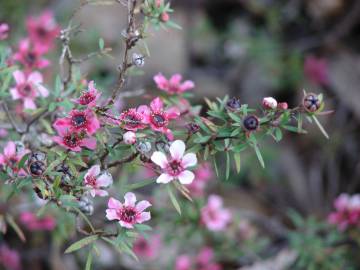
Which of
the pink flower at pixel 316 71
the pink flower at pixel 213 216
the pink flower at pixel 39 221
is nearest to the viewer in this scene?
the pink flower at pixel 213 216

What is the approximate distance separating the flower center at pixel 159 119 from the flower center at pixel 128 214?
0.33 metres

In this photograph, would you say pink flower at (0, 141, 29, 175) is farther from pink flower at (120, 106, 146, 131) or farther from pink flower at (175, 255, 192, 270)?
pink flower at (175, 255, 192, 270)

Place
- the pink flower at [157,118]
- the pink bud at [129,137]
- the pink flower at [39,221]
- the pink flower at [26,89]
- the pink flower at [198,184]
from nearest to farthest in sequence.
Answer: the pink bud at [129,137], the pink flower at [157,118], the pink flower at [26,89], the pink flower at [39,221], the pink flower at [198,184]

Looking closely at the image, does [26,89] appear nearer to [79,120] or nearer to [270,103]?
[79,120]

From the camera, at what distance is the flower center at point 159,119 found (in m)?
2.06

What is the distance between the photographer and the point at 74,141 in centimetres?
210

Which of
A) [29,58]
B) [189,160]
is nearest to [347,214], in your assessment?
[189,160]

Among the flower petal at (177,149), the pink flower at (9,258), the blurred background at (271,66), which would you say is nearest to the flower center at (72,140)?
the flower petal at (177,149)

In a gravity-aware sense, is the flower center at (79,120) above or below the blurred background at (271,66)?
above

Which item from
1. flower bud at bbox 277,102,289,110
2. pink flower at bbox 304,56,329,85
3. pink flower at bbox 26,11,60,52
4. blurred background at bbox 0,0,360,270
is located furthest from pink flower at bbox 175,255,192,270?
pink flower at bbox 304,56,329,85

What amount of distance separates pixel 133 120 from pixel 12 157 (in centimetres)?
58

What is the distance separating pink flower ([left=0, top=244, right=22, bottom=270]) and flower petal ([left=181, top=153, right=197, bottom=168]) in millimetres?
2219

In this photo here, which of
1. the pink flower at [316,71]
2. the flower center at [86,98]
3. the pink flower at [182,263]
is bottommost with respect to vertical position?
the pink flower at [182,263]

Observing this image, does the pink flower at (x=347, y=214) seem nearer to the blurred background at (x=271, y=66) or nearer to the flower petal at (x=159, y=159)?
the blurred background at (x=271, y=66)
